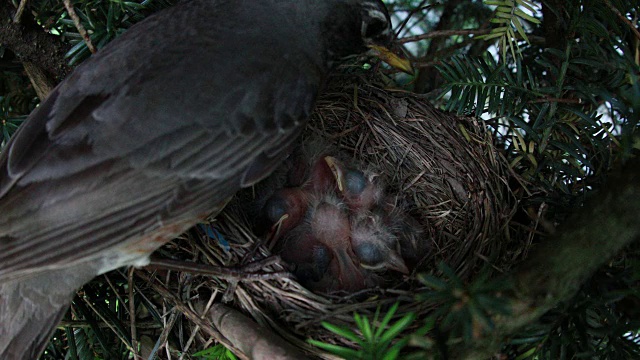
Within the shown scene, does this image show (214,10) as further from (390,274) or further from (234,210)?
(390,274)

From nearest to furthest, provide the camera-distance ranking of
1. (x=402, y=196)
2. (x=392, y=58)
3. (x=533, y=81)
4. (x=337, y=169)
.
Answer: (x=533, y=81)
(x=392, y=58)
(x=337, y=169)
(x=402, y=196)

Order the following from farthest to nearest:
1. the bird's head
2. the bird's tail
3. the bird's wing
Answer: the bird's head < the bird's tail < the bird's wing

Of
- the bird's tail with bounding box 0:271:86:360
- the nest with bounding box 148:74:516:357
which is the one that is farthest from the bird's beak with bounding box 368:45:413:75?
the bird's tail with bounding box 0:271:86:360

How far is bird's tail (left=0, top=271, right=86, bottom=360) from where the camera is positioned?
1610mm

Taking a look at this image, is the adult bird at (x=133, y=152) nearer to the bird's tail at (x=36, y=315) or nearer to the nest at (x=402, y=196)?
the bird's tail at (x=36, y=315)

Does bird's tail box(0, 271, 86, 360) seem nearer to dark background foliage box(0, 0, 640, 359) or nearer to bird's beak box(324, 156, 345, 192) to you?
dark background foliage box(0, 0, 640, 359)

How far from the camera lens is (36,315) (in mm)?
1622

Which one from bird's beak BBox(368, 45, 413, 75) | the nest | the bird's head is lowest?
the nest

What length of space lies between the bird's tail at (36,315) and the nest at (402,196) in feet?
1.17

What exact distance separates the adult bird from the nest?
26 centimetres

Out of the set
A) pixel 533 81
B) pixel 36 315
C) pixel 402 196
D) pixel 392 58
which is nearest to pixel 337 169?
pixel 402 196

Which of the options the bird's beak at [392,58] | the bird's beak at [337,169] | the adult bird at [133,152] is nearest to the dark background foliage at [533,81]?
the bird's beak at [392,58]

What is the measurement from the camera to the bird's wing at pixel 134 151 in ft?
4.94

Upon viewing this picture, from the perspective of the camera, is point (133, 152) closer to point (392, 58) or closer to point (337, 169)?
point (337, 169)
